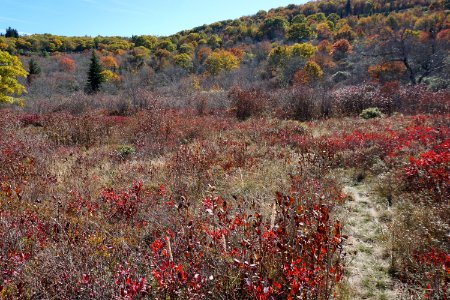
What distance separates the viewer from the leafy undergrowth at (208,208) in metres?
2.86

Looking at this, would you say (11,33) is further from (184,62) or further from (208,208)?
(208,208)

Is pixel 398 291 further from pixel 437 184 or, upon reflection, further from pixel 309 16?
pixel 309 16

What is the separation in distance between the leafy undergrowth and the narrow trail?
0.42 feet

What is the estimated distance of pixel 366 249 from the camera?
439 cm

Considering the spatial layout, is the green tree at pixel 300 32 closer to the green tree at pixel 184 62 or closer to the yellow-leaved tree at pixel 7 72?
the green tree at pixel 184 62

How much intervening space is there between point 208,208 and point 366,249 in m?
2.36

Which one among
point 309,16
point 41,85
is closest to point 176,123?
point 41,85

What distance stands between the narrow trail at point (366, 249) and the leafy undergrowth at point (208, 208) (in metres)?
0.13

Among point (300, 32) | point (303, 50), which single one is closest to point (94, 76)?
point (303, 50)

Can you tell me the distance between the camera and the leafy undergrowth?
112 inches

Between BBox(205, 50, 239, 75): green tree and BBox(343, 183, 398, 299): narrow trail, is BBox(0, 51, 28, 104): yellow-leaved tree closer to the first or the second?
BBox(343, 183, 398, 299): narrow trail

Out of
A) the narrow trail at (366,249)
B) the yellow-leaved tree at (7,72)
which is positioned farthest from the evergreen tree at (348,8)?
the narrow trail at (366,249)

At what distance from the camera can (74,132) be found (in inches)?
446

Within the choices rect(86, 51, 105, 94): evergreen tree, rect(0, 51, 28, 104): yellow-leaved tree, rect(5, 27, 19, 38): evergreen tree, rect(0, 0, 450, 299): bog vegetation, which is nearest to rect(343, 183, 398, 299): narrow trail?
rect(0, 0, 450, 299): bog vegetation
